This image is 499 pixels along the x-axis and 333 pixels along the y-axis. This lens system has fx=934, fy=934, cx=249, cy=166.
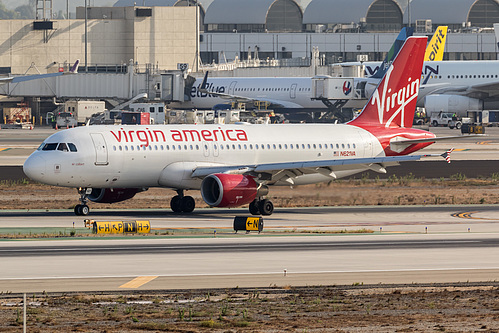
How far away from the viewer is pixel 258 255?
32.4m

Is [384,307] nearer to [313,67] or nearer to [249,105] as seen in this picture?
[249,105]

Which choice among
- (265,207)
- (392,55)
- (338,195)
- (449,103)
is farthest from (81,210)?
(392,55)

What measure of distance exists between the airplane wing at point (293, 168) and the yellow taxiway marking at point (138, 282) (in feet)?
56.1

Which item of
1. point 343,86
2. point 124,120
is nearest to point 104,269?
point 124,120

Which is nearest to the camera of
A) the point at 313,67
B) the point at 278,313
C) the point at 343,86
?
the point at 278,313

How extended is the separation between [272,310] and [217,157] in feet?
79.0

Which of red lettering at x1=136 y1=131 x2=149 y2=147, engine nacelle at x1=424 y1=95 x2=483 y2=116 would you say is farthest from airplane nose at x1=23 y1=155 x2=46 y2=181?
engine nacelle at x1=424 y1=95 x2=483 y2=116

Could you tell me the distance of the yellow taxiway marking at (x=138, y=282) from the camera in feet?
87.3

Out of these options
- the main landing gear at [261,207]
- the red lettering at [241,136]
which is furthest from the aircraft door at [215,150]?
the main landing gear at [261,207]

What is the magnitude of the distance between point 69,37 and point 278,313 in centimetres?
14243

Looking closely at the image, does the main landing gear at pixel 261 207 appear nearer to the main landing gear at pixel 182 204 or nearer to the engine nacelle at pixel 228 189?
the engine nacelle at pixel 228 189

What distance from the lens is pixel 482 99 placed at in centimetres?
12756

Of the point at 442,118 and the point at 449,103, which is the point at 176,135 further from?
the point at 449,103

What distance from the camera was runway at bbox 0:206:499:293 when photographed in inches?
1088
